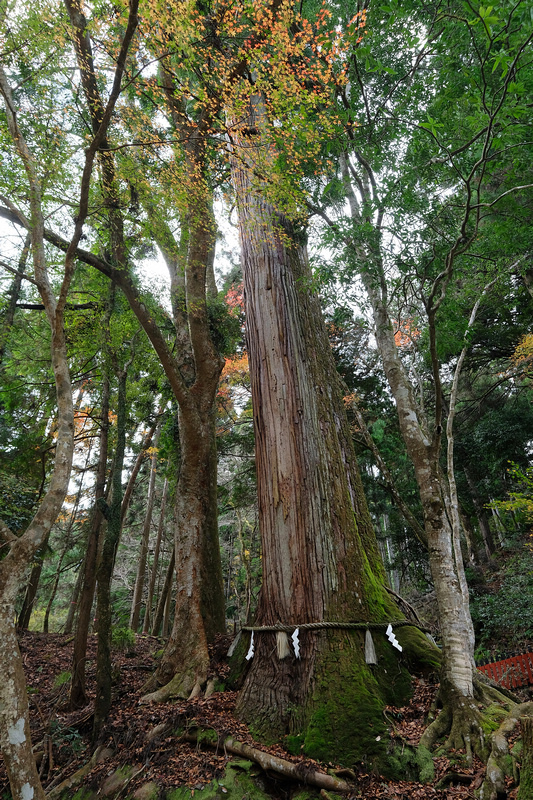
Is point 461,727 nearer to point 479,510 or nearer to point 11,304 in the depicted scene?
point 11,304

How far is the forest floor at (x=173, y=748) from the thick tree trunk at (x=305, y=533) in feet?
0.61

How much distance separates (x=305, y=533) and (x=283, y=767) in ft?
5.29

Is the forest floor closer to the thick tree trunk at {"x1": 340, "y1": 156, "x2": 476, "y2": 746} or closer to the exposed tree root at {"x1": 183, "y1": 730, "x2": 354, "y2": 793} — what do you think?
the exposed tree root at {"x1": 183, "y1": 730, "x2": 354, "y2": 793}

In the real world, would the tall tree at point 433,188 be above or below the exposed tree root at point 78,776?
above

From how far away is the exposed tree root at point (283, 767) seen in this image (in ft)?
8.30

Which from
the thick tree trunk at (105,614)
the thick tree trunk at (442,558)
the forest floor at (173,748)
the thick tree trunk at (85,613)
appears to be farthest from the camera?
the thick tree trunk at (85,613)

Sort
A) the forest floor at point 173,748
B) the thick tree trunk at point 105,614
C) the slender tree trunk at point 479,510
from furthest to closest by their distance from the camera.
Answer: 1. the slender tree trunk at point 479,510
2. the thick tree trunk at point 105,614
3. the forest floor at point 173,748

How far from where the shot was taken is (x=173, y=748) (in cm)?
325

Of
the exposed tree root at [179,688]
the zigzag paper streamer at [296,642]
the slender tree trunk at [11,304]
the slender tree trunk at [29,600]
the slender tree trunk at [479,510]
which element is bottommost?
the exposed tree root at [179,688]

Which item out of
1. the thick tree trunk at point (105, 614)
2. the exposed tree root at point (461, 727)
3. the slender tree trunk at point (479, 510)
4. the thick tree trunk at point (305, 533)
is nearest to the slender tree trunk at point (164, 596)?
the thick tree trunk at point (105, 614)

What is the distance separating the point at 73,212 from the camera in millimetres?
5520

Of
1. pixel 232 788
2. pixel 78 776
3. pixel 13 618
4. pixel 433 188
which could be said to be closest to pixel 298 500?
pixel 232 788

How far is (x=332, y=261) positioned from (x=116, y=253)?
2799 mm

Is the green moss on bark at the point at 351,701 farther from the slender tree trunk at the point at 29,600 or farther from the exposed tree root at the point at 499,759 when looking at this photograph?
the slender tree trunk at the point at 29,600
